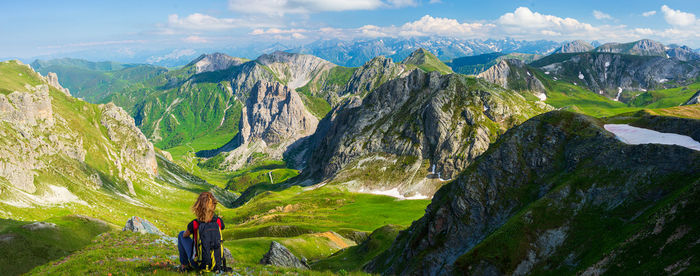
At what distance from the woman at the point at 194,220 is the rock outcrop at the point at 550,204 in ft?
83.7

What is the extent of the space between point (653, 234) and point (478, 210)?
87.9 feet

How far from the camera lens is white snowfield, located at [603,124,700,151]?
42219 mm

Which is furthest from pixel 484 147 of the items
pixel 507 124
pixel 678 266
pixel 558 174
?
pixel 678 266

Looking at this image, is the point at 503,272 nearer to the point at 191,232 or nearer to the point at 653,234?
the point at 653,234

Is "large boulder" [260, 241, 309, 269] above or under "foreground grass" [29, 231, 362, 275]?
under

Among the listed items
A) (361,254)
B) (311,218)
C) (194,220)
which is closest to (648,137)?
(361,254)

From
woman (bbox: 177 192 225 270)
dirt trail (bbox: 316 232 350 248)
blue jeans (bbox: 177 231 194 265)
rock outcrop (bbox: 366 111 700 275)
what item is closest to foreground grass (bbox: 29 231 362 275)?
woman (bbox: 177 192 225 270)

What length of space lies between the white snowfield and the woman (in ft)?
167

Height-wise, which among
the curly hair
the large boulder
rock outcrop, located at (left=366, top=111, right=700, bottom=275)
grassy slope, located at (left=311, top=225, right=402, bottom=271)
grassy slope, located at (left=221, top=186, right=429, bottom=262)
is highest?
the curly hair

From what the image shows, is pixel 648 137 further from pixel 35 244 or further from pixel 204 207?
pixel 35 244

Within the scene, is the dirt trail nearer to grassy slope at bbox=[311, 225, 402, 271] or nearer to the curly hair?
grassy slope at bbox=[311, 225, 402, 271]

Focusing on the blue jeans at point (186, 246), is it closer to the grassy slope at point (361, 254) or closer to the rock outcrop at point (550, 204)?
the rock outcrop at point (550, 204)

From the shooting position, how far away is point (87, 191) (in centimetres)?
17275

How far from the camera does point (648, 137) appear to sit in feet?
150
